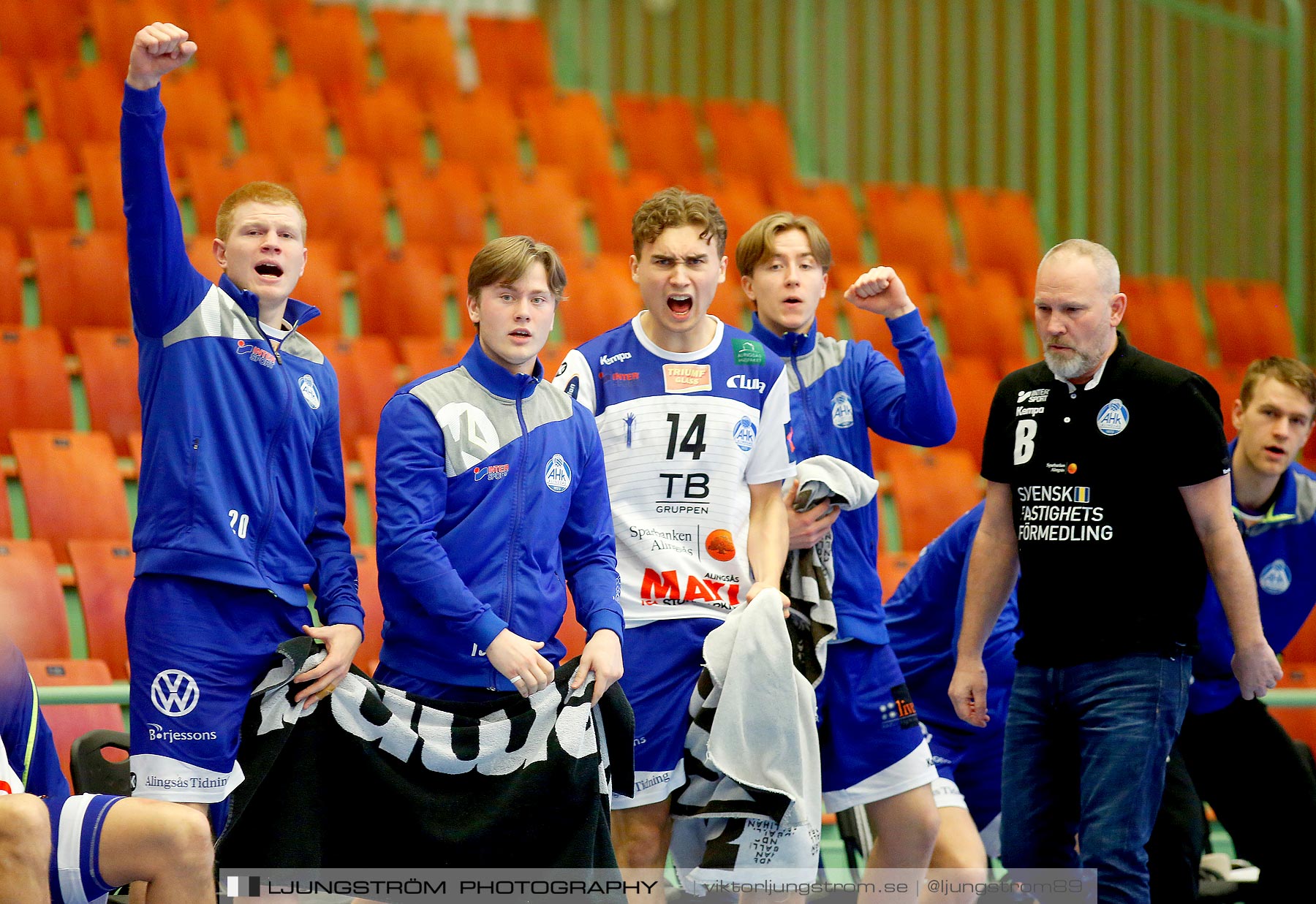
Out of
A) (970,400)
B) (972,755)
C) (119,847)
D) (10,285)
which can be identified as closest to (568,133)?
(970,400)

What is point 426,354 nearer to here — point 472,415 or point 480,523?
point 472,415

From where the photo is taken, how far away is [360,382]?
5.07 metres

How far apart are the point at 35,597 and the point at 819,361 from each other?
2281 millimetres

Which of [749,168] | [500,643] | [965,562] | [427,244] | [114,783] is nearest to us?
[500,643]

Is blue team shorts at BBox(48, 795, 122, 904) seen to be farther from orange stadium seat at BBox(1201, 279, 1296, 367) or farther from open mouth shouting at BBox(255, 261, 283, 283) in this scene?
orange stadium seat at BBox(1201, 279, 1296, 367)

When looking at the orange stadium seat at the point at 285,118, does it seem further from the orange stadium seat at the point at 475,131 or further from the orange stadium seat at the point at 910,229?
the orange stadium seat at the point at 910,229

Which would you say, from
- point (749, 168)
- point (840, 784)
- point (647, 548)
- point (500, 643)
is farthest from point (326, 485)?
point (749, 168)

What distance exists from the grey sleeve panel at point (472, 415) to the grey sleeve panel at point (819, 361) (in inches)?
31.1

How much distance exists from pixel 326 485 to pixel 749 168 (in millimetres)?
5119

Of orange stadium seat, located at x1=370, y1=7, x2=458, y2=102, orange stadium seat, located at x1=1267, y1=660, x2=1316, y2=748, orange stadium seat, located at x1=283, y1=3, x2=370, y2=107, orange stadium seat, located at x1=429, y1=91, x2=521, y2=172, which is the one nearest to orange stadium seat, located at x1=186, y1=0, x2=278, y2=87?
orange stadium seat, located at x1=283, y1=3, x2=370, y2=107

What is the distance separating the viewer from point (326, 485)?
2865mm

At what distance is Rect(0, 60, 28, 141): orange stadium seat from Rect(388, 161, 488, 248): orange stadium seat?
1615 mm

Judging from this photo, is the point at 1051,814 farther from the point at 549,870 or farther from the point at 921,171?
the point at 921,171

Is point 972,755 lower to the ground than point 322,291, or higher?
lower
